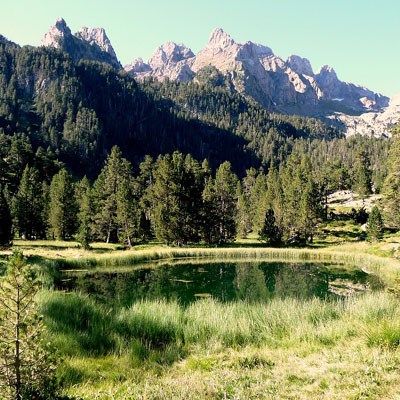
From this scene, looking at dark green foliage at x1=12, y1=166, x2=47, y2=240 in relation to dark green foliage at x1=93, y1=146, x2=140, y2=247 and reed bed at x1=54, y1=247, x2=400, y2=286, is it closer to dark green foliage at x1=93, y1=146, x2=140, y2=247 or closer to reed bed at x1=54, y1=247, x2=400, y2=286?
dark green foliage at x1=93, y1=146, x2=140, y2=247

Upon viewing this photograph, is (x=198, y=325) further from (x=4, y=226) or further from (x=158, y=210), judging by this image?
(x=158, y=210)

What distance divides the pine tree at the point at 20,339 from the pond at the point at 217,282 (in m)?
15.4

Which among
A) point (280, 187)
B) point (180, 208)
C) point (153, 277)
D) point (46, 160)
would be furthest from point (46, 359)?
point (46, 160)

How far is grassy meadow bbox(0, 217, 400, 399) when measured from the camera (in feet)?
22.9

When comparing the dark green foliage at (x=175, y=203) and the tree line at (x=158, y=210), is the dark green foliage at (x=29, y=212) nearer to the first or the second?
the tree line at (x=158, y=210)

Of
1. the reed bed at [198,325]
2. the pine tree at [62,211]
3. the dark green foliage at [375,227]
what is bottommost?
the reed bed at [198,325]

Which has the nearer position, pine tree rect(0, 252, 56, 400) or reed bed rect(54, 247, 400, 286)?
pine tree rect(0, 252, 56, 400)

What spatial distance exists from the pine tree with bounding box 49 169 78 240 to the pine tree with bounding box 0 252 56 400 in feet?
223

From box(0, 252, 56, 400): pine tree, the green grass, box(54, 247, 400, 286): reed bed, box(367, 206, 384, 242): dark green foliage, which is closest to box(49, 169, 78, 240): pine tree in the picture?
box(54, 247, 400, 286): reed bed

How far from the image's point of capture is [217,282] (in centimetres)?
3250

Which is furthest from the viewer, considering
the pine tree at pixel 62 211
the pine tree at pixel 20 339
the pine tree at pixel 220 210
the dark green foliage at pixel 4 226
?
the pine tree at pixel 220 210

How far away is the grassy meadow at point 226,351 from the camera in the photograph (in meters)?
6.98

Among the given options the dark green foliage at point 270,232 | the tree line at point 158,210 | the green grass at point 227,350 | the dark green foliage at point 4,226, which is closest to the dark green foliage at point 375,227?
the tree line at point 158,210

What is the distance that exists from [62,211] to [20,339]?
69026 mm
